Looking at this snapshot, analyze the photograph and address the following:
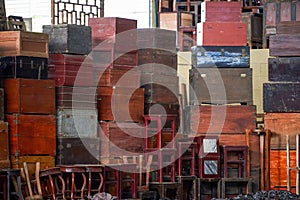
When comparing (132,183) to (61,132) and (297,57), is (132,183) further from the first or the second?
(297,57)

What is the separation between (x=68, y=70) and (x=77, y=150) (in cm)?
139

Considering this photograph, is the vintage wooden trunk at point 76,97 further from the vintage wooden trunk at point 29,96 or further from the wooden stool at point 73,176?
the wooden stool at point 73,176

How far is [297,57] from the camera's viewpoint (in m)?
14.6

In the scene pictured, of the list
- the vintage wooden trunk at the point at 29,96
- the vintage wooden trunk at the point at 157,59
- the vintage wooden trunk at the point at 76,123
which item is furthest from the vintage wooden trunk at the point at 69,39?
the vintage wooden trunk at the point at 157,59

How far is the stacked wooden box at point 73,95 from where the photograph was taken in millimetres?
13539

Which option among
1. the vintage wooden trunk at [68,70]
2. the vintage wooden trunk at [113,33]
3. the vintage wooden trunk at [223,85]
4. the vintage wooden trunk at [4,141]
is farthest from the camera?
the vintage wooden trunk at [223,85]

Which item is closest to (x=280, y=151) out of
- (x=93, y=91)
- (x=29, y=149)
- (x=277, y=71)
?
(x=277, y=71)

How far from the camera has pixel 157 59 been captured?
1504cm

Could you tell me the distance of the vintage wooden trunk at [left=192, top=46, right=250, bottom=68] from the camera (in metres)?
14.9

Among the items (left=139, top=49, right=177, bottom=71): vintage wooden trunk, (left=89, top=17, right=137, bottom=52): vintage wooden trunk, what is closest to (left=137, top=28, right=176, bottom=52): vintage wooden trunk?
(left=139, top=49, right=177, bottom=71): vintage wooden trunk

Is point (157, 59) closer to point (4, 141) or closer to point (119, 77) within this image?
point (119, 77)

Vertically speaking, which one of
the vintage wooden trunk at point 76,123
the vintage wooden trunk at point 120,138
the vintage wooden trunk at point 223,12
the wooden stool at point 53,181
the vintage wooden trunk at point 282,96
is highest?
the vintage wooden trunk at point 223,12

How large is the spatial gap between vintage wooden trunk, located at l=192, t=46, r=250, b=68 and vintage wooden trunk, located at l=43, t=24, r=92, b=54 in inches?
87.6

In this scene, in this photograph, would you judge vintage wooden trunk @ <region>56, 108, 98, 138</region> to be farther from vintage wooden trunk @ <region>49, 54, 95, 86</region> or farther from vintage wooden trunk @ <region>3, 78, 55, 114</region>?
vintage wooden trunk @ <region>49, 54, 95, 86</region>
